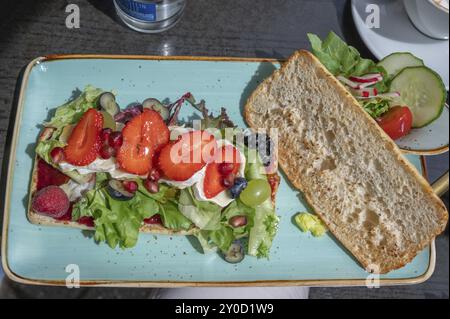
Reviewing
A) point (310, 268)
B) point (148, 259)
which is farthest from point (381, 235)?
point (148, 259)

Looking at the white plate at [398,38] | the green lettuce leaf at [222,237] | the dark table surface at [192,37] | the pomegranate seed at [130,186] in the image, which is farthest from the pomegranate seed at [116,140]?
the white plate at [398,38]

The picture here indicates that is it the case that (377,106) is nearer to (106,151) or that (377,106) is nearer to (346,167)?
(346,167)

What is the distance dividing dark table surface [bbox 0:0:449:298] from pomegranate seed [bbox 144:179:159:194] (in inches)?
28.5

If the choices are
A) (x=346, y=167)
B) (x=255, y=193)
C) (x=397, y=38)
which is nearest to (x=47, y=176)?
(x=255, y=193)

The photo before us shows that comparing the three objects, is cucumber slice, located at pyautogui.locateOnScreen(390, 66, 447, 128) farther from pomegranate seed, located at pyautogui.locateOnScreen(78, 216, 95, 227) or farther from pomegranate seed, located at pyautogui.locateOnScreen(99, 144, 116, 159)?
pomegranate seed, located at pyautogui.locateOnScreen(78, 216, 95, 227)

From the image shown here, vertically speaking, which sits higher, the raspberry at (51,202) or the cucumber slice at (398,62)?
the cucumber slice at (398,62)

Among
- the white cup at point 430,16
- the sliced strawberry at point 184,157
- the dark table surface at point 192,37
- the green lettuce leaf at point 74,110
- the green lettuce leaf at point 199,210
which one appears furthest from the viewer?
the dark table surface at point 192,37

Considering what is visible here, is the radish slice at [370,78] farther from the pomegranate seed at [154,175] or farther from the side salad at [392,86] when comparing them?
the pomegranate seed at [154,175]

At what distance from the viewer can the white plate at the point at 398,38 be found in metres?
2.30

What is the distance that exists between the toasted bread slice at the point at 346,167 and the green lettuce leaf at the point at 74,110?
669 millimetres

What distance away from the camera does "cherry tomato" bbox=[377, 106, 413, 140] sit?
206 cm

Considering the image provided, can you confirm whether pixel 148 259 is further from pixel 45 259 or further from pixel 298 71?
pixel 298 71

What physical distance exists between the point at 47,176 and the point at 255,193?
0.84 m

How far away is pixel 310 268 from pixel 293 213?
0.78ft
